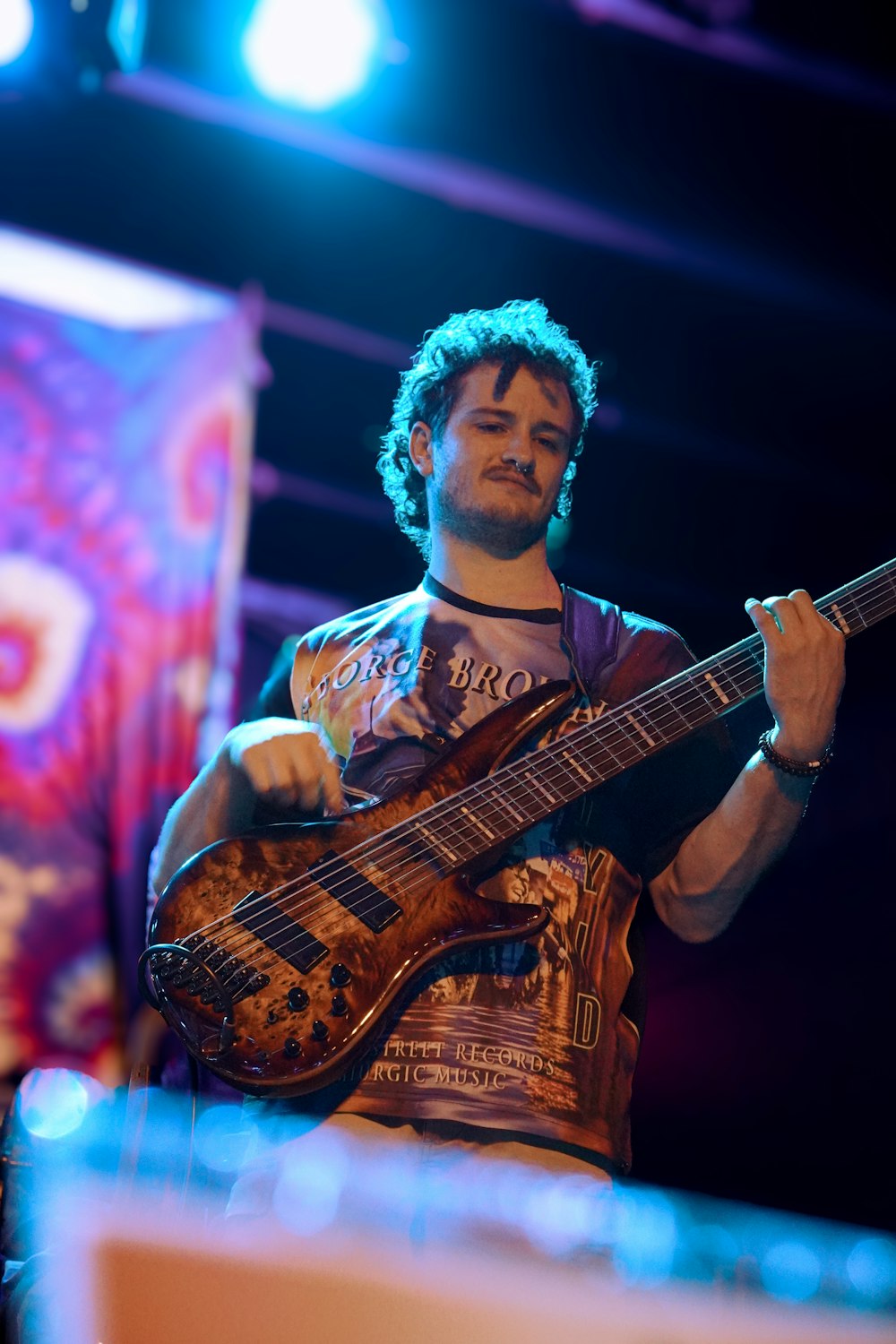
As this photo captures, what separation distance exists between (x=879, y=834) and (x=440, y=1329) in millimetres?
2497

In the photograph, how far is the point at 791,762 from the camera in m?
1.82

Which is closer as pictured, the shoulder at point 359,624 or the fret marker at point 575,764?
the fret marker at point 575,764

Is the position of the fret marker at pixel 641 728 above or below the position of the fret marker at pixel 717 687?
below

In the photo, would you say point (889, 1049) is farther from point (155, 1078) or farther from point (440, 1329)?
point (440, 1329)

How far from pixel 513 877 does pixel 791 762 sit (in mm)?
421

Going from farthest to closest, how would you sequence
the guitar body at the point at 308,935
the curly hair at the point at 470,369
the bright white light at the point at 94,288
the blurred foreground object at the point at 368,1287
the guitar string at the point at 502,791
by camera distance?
the bright white light at the point at 94,288 → the curly hair at the point at 470,369 → the guitar string at the point at 502,791 → the guitar body at the point at 308,935 → the blurred foreground object at the point at 368,1287

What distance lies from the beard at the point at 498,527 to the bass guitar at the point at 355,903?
37 cm

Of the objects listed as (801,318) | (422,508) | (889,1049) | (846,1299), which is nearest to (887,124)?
(801,318)

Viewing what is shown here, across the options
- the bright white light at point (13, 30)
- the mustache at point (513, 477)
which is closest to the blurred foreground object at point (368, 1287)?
the mustache at point (513, 477)

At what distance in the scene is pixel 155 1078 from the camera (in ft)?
10.3

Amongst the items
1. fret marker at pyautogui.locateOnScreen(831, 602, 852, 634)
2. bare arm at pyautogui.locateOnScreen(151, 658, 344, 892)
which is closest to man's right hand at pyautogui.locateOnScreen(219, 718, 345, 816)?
bare arm at pyautogui.locateOnScreen(151, 658, 344, 892)

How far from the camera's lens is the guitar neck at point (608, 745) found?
1.78 metres

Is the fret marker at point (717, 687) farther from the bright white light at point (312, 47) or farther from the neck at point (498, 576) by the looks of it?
the bright white light at point (312, 47)

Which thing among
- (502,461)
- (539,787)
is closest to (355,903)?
(539,787)
